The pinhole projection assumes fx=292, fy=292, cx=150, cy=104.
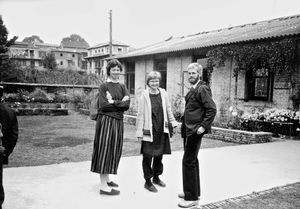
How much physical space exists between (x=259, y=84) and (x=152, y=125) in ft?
30.6

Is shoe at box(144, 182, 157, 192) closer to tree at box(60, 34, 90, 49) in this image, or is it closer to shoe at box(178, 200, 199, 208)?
shoe at box(178, 200, 199, 208)

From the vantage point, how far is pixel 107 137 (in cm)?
400

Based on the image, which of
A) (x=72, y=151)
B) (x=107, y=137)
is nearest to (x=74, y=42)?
(x=72, y=151)

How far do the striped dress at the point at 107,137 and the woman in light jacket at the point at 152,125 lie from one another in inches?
12.5

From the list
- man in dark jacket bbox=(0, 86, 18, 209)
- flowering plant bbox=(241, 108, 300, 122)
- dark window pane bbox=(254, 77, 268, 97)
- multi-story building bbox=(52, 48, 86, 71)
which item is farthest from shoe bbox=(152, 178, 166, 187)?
multi-story building bbox=(52, 48, 86, 71)

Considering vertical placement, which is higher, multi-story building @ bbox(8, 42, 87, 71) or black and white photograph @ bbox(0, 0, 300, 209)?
A: multi-story building @ bbox(8, 42, 87, 71)

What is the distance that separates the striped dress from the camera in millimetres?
3986

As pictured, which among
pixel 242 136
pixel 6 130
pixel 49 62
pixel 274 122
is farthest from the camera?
pixel 49 62

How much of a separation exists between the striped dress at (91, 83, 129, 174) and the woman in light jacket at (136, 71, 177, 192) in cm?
32

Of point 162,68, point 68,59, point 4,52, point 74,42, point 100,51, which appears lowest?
point 162,68

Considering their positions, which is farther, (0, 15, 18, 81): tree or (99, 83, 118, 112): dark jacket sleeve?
(0, 15, 18, 81): tree

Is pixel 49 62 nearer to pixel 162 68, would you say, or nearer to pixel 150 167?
pixel 162 68

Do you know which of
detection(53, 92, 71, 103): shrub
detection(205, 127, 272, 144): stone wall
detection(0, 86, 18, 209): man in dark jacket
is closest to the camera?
detection(0, 86, 18, 209): man in dark jacket

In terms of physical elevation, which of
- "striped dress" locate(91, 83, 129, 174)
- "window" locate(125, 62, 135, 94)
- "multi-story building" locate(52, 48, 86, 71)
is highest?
"multi-story building" locate(52, 48, 86, 71)
